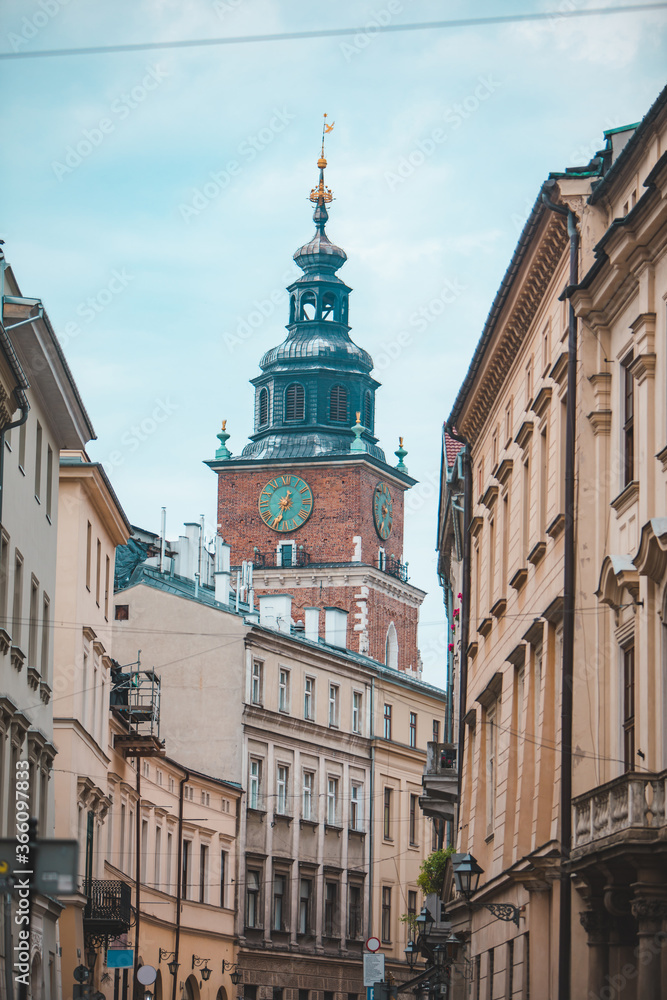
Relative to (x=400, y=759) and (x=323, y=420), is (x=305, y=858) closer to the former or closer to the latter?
(x=400, y=759)

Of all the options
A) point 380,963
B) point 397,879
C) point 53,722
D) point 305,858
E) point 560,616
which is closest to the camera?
point 560,616

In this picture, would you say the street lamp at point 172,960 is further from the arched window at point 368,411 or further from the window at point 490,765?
the arched window at point 368,411

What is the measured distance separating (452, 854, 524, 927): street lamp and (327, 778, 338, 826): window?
120ft

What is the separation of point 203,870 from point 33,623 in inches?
→ 1057

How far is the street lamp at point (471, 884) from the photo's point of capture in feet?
84.3

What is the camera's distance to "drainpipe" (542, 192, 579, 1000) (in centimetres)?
2184

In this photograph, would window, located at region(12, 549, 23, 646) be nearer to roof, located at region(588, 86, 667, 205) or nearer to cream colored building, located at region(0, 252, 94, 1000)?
cream colored building, located at region(0, 252, 94, 1000)

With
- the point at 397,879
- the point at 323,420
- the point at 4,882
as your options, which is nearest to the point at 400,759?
the point at 397,879

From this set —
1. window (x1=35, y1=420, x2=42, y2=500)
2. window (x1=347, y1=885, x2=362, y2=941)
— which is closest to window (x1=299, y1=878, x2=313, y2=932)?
window (x1=347, y1=885, x2=362, y2=941)

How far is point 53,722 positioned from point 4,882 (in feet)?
81.8

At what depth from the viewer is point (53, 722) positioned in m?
36.9

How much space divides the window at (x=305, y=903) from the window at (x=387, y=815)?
19.6 feet

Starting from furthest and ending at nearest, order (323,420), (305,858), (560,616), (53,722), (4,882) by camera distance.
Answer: (323,420), (305,858), (53,722), (560,616), (4,882)

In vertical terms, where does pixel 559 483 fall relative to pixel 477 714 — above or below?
above
